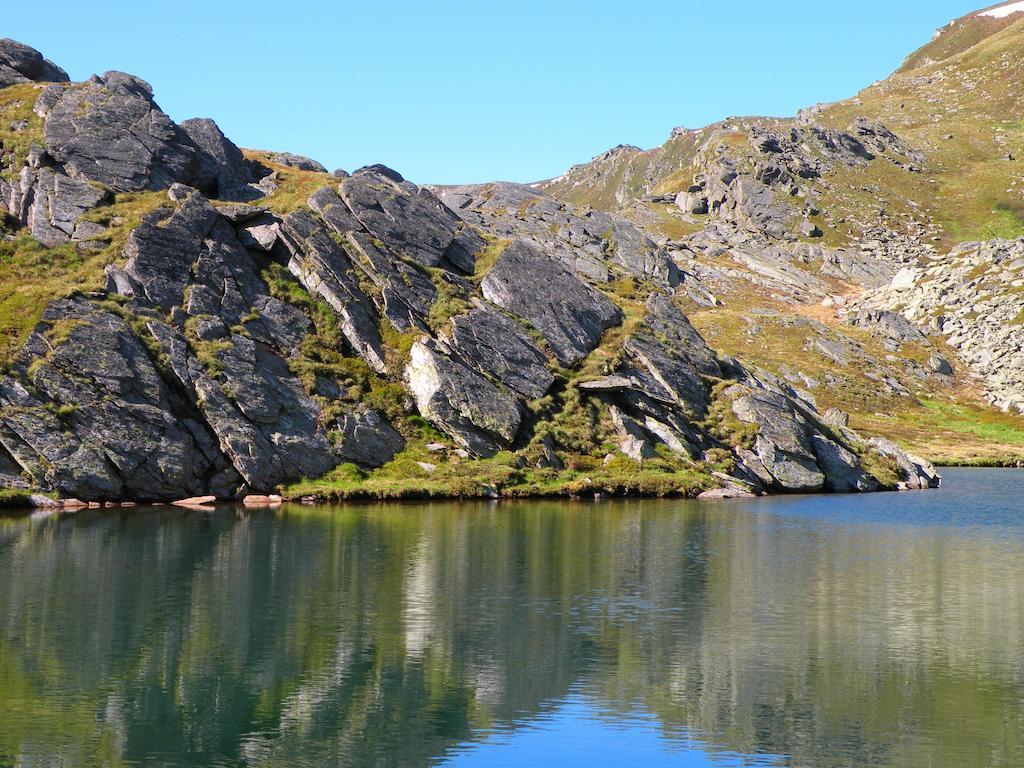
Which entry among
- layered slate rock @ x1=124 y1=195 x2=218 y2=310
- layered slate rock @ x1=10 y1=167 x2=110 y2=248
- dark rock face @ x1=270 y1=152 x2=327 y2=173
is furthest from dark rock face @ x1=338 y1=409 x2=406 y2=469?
dark rock face @ x1=270 y1=152 x2=327 y2=173

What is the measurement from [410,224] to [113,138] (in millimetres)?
29409

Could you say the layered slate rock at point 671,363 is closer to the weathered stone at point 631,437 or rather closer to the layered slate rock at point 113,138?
the weathered stone at point 631,437

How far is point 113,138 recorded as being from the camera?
314ft

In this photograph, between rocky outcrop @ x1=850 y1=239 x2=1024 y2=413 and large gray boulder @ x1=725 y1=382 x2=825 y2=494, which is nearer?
large gray boulder @ x1=725 y1=382 x2=825 y2=494

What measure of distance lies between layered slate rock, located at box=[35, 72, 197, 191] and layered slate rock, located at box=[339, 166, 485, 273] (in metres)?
16.9

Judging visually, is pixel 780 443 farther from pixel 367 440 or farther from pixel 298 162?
pixel 298 162

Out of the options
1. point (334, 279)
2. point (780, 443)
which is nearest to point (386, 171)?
point (334, 279)

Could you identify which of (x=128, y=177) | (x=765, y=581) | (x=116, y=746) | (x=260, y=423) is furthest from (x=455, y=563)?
(x=128, y=177)

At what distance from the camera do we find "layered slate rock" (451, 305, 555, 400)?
8819 cm

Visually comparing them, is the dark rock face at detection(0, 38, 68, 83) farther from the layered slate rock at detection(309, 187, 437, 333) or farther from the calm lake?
the calm lake

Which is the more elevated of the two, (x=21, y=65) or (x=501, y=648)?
(x=21, y=65)

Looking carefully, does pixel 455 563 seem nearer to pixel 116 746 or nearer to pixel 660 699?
pixel 660 699

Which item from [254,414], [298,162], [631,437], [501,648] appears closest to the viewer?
[501,648]

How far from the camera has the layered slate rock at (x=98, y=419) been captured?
67688 mm
